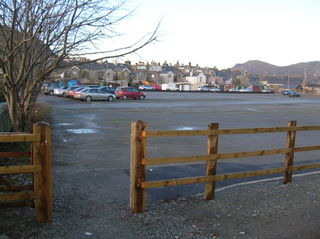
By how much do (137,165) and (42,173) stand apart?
1.25 meters

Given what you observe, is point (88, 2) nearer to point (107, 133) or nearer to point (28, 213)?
point (28, 213)

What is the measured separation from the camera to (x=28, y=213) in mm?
5102

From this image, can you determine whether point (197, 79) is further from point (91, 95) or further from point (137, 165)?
point (137, 165)

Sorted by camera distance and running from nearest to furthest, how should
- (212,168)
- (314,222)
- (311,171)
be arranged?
(314,222)
(212,168)
(311,171)

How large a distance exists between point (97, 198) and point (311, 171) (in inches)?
195

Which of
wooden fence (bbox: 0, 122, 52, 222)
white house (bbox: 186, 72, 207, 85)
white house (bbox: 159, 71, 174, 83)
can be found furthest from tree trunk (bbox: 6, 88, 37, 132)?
white house (bbox: 186, 72, 207, 85)

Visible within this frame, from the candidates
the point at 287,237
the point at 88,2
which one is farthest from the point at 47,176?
the point at 88,2

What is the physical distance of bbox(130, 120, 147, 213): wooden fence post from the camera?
5039 millimetres

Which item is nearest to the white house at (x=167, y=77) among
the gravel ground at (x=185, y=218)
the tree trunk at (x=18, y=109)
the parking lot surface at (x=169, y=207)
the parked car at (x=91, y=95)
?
the parked car at (x=91, y=95)

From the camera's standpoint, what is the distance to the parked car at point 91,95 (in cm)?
4022

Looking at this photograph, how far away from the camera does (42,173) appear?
185 inches

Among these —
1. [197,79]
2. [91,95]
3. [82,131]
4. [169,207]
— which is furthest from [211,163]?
[197,79]

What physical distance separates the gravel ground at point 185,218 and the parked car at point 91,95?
114ft

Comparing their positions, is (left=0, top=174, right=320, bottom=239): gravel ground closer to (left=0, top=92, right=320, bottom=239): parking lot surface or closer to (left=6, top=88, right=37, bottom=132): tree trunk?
(left=0, top=92, right=320, bottom=239): parking lot surface
